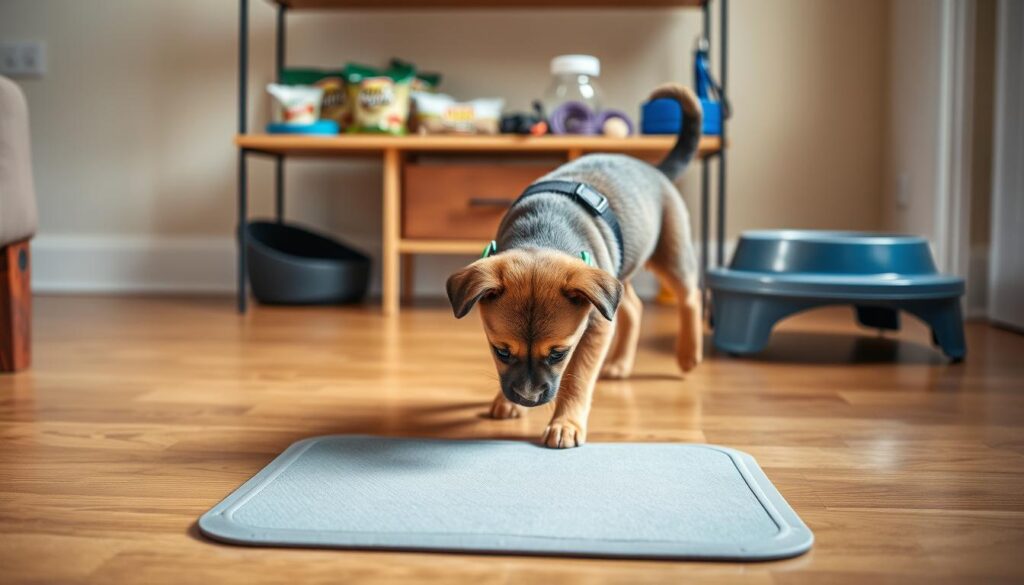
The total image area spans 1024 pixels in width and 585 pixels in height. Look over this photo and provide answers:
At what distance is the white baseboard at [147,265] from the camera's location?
3.90 metres

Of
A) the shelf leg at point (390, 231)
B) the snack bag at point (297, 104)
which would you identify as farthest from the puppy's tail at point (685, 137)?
the snack bag at point (297, 104)

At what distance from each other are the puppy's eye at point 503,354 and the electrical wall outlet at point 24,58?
341cm

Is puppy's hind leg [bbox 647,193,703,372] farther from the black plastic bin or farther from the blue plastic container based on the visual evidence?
the black plastic bin

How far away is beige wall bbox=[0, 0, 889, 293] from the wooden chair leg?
6.27 feet

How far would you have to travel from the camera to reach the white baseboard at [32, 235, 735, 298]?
390 centimetres

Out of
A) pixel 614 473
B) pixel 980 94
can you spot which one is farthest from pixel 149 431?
pixel 980 94

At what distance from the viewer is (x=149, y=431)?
1512 millimetres

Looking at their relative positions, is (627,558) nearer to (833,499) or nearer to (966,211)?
(833,499)

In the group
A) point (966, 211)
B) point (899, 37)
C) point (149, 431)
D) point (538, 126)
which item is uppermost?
point (899, 37)

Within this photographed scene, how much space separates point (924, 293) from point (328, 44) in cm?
265

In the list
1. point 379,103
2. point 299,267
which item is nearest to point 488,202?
point 379,103

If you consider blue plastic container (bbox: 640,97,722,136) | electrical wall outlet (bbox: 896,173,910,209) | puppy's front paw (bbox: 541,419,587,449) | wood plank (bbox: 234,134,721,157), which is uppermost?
blue plastic container (bbox: 640,97,722,136)

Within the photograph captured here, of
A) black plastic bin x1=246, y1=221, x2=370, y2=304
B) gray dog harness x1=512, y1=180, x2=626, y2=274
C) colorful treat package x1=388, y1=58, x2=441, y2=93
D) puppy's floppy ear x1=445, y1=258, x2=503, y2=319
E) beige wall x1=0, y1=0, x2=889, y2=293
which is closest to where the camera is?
puppy's floppy ear x1=445, y1=258, x2=503, y2=319

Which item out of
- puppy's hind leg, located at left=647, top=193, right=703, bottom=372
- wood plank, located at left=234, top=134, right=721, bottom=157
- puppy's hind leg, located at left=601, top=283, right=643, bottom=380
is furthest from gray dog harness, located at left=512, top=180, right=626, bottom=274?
wood plank, located at left=234, top=134, right=721, bottom=157
